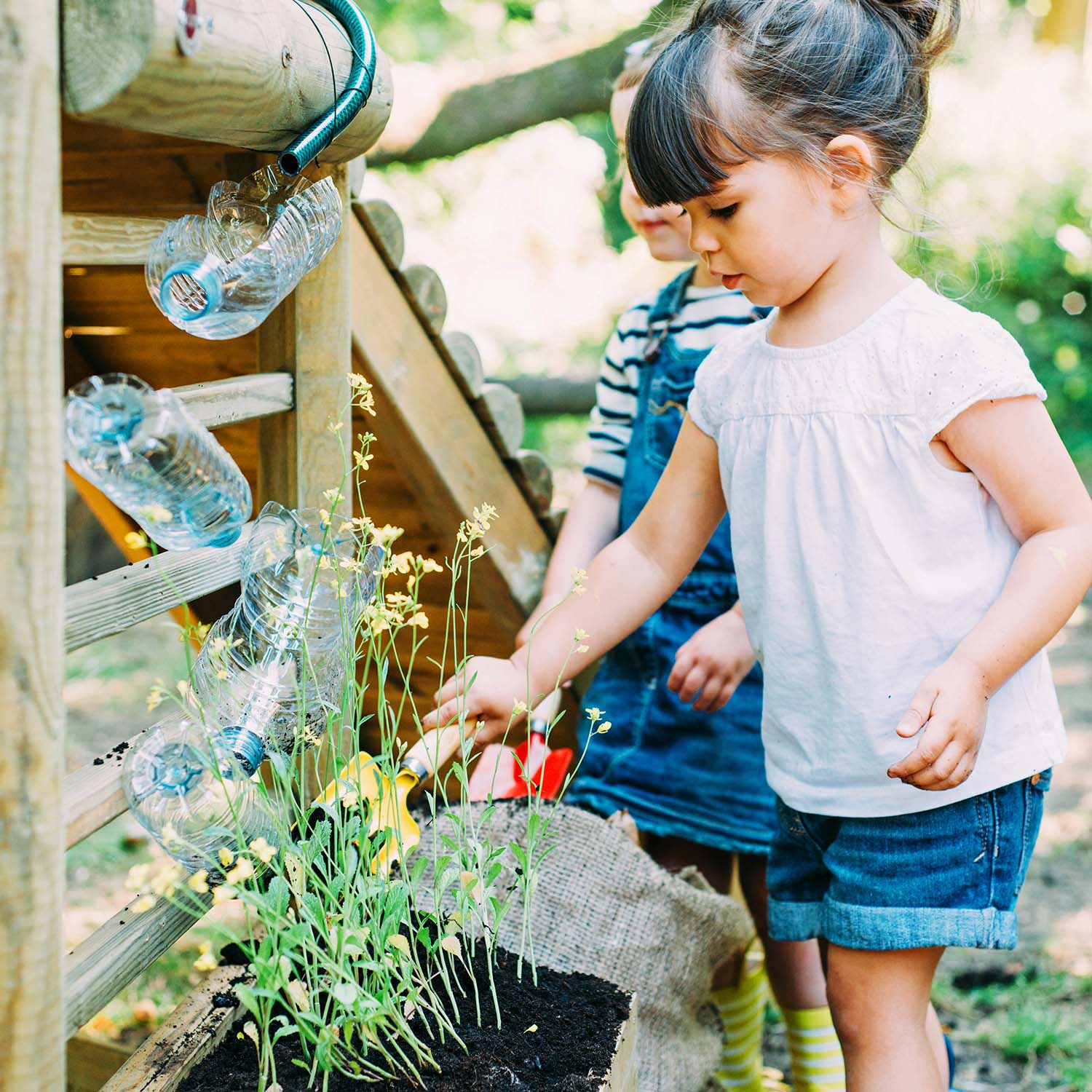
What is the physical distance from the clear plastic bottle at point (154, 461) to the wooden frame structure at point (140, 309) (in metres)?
0.07

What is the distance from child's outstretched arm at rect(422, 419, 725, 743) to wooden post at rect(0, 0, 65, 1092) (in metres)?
0.76

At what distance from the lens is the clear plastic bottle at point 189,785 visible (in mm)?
1188

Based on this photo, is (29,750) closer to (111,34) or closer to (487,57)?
(111,34)

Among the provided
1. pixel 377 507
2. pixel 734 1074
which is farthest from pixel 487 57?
pixel 734 1074

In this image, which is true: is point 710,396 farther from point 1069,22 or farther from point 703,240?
point 1069,22

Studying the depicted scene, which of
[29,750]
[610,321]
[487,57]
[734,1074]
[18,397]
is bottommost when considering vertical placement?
[734,1074]

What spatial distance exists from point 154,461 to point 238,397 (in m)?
0.30

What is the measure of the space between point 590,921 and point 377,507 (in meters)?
1.19

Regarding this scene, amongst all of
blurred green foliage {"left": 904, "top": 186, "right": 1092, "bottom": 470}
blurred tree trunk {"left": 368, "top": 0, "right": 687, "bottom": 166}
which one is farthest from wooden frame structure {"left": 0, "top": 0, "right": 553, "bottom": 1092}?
blurred green foliage {"left": 904, "top": 186, "right": 1092, "bottom": 470}

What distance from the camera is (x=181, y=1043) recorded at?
4.02 feet

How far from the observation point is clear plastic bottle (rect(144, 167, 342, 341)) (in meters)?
1.28

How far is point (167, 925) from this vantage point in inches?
49.3

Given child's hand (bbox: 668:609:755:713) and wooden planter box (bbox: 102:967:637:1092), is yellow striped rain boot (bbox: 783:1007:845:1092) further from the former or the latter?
wooden planter box (bbox: 102:967:637:1092)

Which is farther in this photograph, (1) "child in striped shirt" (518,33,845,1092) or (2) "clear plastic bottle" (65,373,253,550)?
(1) "child in striped shirt" (518,33,845,1092)
